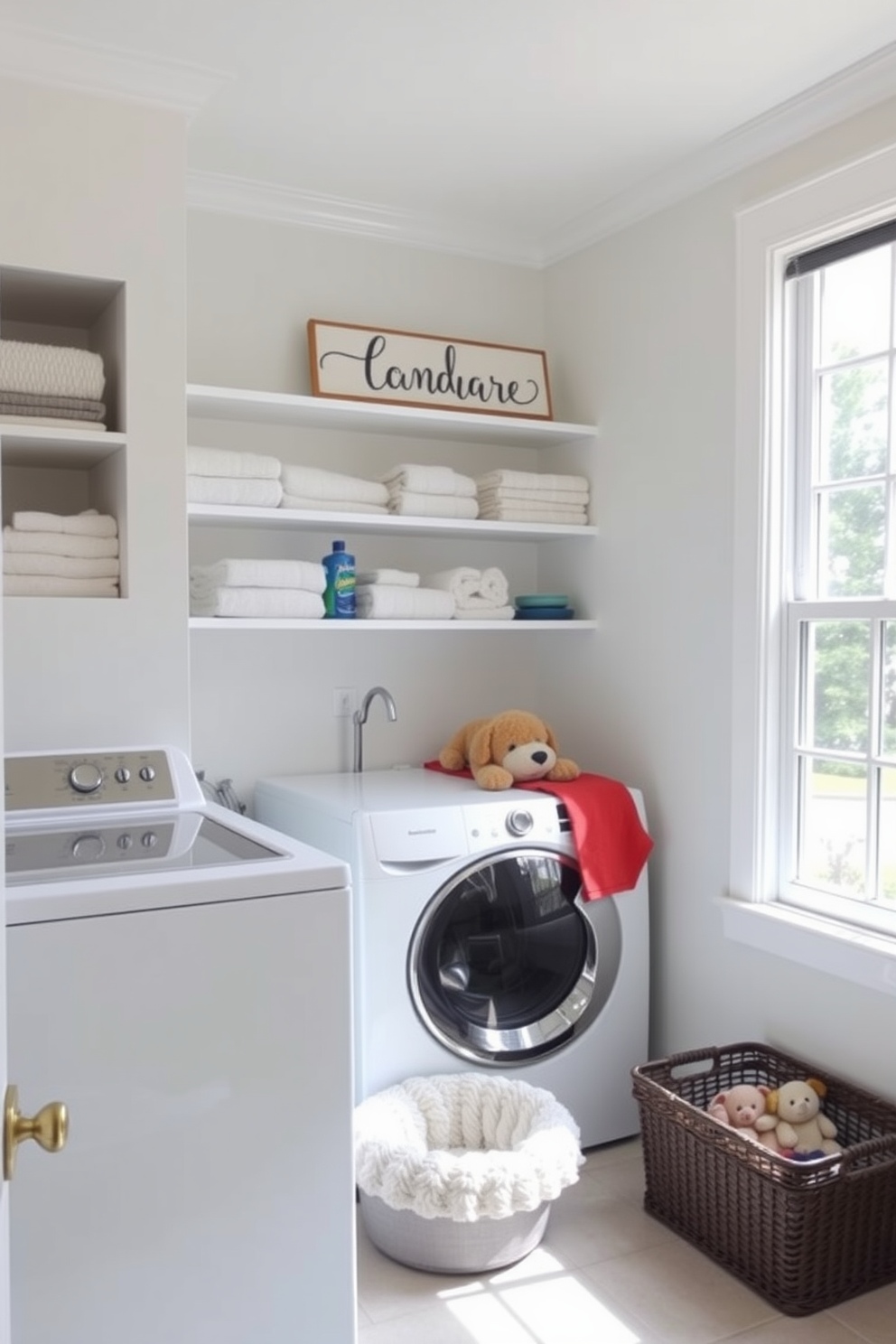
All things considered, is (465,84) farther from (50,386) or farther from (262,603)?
(262,603)

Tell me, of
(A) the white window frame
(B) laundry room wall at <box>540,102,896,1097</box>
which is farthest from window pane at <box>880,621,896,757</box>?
(B) laundry room wall at <box>540,102,896,1097</box>

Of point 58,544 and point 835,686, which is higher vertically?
point 58,544

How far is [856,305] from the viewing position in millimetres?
2463

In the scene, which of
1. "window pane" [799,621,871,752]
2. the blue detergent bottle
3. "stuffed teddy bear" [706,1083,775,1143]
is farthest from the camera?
the blue detergent bottle

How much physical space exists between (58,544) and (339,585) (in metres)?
0.76

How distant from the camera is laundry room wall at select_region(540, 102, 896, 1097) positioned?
2609 millimetres

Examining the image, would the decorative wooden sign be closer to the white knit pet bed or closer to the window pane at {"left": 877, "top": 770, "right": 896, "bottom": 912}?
the window pane at {"left": 877, "top": 770, "right": 896, "bottom": 912}

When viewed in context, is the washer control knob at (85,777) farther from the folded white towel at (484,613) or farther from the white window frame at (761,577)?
the white window frame at (761,577)

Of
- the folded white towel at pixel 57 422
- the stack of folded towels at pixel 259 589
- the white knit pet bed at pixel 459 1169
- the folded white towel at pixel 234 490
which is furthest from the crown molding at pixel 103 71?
the white knit pet bed at pixel 459 1169

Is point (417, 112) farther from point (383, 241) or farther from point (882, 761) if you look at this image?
point (882, 761)

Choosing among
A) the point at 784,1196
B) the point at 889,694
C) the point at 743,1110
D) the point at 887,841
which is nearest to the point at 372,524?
the point at 889,694

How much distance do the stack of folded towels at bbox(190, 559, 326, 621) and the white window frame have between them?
3.40 feet

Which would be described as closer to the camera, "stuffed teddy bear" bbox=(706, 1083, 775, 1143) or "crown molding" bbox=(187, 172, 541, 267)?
"stuffed teddy bear" bbox=(706, 1083, 775, 1143)

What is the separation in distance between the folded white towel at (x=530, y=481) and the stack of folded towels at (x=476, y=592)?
0.78ft
